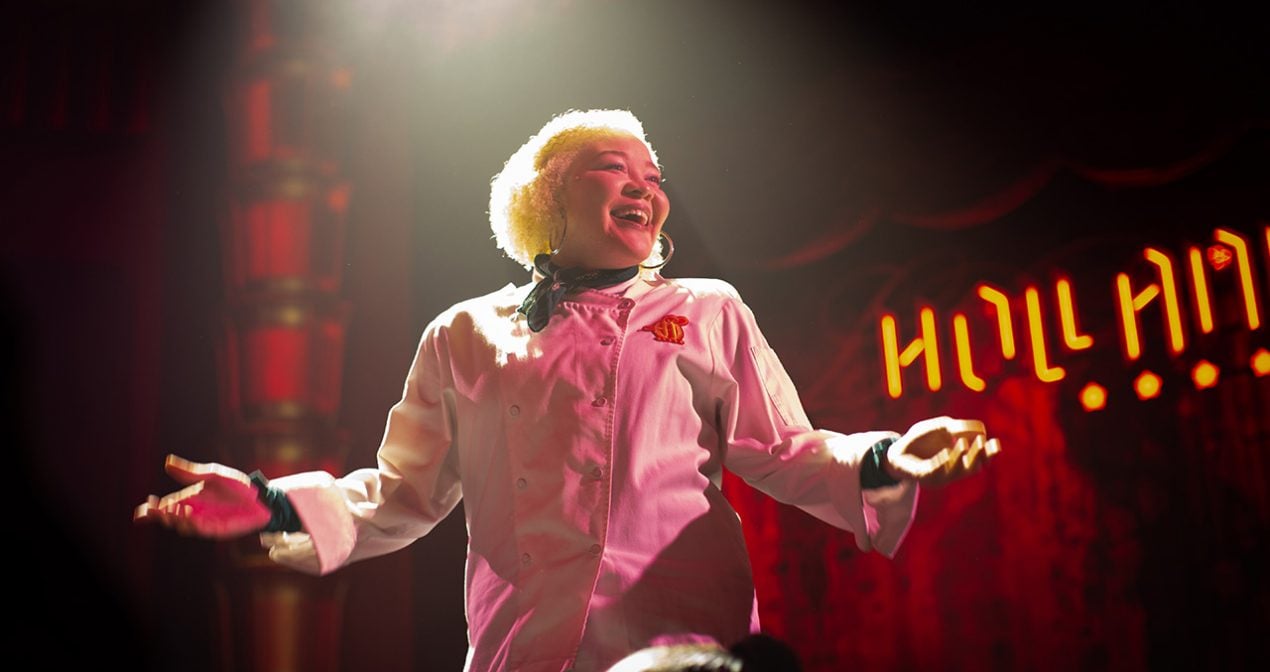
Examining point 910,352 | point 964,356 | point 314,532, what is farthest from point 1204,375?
point 314,532

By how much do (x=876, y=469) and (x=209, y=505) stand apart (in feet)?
3.00

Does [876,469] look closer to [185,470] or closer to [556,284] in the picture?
[556,284]

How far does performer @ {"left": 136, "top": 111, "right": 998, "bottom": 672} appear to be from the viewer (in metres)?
1.42

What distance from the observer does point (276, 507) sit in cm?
149

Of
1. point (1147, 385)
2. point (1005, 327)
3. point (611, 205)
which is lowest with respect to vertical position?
point (1147, 385)

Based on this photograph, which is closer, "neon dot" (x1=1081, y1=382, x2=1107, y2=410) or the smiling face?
the smiling face

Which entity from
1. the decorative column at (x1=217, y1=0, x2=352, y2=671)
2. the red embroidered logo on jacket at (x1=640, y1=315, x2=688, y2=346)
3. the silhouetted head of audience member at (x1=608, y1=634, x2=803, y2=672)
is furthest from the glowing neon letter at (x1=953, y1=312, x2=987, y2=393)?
the silhouetted head of audience member at (x1=608, y1=634, x2=803, y2=672)

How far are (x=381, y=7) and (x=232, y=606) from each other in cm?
176

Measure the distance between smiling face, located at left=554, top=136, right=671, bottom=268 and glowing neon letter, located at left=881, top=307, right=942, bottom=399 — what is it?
87.4 inches

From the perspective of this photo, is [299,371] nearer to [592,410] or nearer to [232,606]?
[232,606]

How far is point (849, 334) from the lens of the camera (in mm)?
3922

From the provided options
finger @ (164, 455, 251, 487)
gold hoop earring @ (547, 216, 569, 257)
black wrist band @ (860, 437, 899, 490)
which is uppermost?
gold hoop earring @ (547, 216, 569, 257)

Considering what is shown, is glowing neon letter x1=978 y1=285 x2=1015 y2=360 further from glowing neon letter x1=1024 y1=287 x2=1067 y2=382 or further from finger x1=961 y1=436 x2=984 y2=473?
finger x1=961 y1=436 x2=984 y2=473

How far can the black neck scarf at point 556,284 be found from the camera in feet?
5.37
